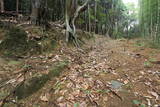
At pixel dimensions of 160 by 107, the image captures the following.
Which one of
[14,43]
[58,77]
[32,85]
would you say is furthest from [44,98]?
[14,43]

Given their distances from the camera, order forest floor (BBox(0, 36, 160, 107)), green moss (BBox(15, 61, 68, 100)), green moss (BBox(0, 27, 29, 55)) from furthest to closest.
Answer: green moss (BBox(0, 27, 29, 55)) < green moss (BBox(15, 61, 68, 100)) < forest floor (BBox(0, 36, 160, 107))

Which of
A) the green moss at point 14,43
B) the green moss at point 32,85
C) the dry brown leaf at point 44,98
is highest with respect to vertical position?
the green moss at point 14,43

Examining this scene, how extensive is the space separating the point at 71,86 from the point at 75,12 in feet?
14.7

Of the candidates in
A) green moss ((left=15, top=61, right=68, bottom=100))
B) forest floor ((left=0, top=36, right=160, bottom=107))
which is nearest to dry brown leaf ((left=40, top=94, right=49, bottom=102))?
→ forest floor ((left=0, top=36, right=160, bottom=107))

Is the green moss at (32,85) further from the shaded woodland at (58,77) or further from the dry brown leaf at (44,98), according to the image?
the dry brown leaf at (44,98)

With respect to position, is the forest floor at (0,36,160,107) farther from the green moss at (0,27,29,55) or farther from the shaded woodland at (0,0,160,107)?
the green moss at (0,27,29,55)

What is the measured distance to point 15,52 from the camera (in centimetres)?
344

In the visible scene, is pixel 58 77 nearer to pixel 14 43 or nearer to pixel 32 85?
pixel 32 85

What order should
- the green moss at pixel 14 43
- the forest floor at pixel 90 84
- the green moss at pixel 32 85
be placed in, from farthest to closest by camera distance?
the green moss at pixel 14 43, the green moss at pixel 32 85, the forest floor at pixel 90 84

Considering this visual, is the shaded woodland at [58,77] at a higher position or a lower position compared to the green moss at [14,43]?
lower

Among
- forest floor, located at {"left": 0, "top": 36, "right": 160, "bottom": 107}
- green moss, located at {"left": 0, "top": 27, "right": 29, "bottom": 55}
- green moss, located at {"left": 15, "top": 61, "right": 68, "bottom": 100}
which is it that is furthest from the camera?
green moss, located at {"left": 0, "top": 27, "right": 29, "bottom": 55}

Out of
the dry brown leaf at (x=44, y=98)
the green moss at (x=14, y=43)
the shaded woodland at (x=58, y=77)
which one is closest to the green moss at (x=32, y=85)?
the shaded woodland at (x=58, y=77)

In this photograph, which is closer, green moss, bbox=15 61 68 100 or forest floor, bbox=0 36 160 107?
forest floor, bbox=0 36 160 107

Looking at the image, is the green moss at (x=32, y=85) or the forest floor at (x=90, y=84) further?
the green moss at (x=32, y=85)
